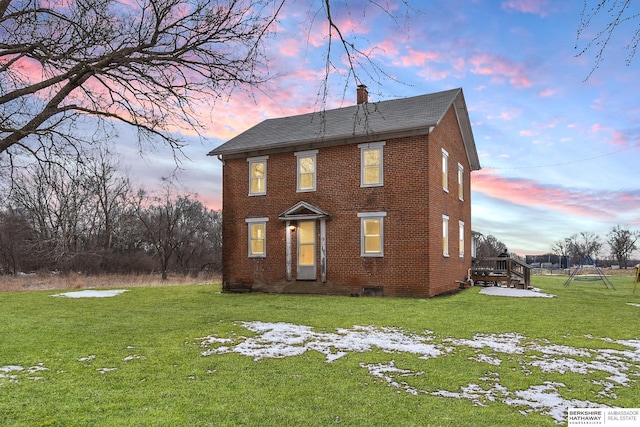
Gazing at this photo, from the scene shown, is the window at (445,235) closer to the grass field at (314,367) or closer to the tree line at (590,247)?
the grass field at (314,367)

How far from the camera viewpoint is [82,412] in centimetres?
450

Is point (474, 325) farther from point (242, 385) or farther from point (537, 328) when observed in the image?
point (242, 385)

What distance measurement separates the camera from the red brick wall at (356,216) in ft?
51.8

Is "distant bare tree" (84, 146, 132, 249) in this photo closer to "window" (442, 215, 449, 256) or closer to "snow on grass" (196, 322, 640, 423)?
"window" (442, 215, 449, 256)

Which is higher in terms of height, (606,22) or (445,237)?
(606,22)

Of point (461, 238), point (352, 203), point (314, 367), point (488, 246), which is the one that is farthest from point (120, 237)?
point (488, 246)

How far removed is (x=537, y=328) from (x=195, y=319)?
26.3ft

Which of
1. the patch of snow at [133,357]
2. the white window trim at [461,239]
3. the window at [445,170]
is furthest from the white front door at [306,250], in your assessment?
the patch of snow at [133,357]

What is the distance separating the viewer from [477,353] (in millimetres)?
7250

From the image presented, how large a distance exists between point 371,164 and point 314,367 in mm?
11505

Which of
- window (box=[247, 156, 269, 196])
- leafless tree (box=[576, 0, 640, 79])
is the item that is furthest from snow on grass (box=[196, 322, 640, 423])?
window (box=[247, 156, 269, 196])

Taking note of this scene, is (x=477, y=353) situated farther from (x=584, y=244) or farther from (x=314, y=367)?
(x=584, y=244)

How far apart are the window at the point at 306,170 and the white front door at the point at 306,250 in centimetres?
149

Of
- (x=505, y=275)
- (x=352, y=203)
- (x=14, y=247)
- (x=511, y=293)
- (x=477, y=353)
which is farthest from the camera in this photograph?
(x=14, y=247)
